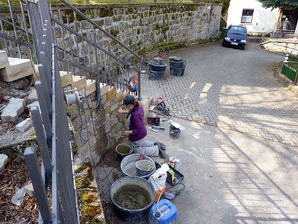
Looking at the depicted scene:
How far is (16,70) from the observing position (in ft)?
11.0

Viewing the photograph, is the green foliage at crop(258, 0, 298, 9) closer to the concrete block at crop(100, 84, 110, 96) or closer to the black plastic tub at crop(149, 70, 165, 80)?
the black plastic tub at crop(149, 70, 165, 80)

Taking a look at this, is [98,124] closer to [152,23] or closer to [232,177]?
[232,177]

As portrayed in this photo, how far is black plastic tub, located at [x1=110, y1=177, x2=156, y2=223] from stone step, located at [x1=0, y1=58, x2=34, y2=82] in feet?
7.75

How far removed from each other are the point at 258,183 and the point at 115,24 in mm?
7901

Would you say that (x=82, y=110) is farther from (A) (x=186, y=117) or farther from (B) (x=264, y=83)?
(B) (x=264, y=83)

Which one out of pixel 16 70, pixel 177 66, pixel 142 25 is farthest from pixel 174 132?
pixel 142 25

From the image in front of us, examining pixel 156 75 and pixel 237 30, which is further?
pixel 237 30

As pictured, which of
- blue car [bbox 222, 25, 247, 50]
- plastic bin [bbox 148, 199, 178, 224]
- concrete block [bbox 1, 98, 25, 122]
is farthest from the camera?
blue car [bbox 222, 25, 247, 50]

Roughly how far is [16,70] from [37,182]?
10.1ft

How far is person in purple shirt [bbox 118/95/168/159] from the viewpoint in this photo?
483 centimetres

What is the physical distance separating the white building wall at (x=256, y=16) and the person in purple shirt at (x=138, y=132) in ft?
76.6

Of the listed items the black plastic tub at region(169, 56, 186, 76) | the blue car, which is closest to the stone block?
the black plastic tub at region(169, 56, 186, 76)

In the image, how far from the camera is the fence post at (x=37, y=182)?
77cm

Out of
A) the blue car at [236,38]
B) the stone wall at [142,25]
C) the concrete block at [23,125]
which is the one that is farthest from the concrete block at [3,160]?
the blue car at [236,38]
